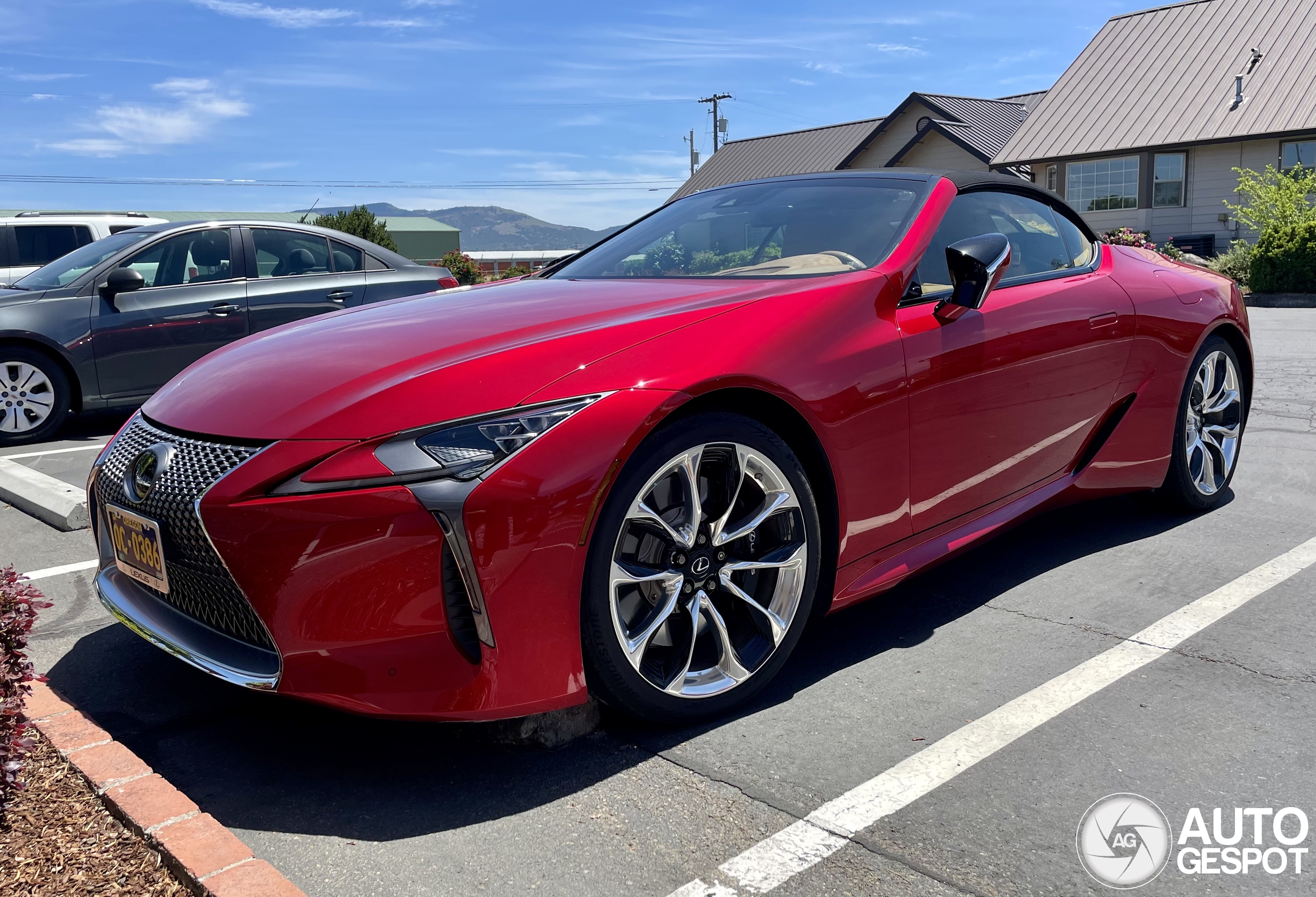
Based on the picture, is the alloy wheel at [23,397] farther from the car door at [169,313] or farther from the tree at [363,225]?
the tree at [363,225]

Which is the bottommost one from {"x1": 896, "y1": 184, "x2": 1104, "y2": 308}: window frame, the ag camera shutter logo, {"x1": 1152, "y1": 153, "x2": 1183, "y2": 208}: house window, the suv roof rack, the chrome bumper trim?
the ag camera shutter logo

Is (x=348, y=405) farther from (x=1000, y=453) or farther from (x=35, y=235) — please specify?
(x=35, y=235)

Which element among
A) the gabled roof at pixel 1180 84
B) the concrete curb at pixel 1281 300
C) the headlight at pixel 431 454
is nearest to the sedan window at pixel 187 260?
the headlight at pixel 431 454

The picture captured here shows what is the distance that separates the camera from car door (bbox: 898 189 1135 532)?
3250 millimetres

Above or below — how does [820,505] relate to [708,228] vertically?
below

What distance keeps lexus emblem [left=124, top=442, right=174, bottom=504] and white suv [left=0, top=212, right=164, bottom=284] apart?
10503 millimetres

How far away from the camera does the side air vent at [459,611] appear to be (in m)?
2.34

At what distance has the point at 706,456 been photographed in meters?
2.74

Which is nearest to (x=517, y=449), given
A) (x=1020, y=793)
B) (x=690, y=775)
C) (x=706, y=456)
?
(x=706, y=456)

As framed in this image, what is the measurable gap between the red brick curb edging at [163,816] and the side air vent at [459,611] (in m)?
0.58

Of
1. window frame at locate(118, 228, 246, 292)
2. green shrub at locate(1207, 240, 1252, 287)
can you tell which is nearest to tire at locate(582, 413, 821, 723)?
window frame at locate(118, 228, 246, 292)

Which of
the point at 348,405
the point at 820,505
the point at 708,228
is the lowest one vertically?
the point at 820,505

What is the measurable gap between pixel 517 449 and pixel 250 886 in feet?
3.29

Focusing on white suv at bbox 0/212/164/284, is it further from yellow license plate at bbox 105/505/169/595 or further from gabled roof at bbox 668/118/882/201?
gabled roof at bbox 668/118/882/201
